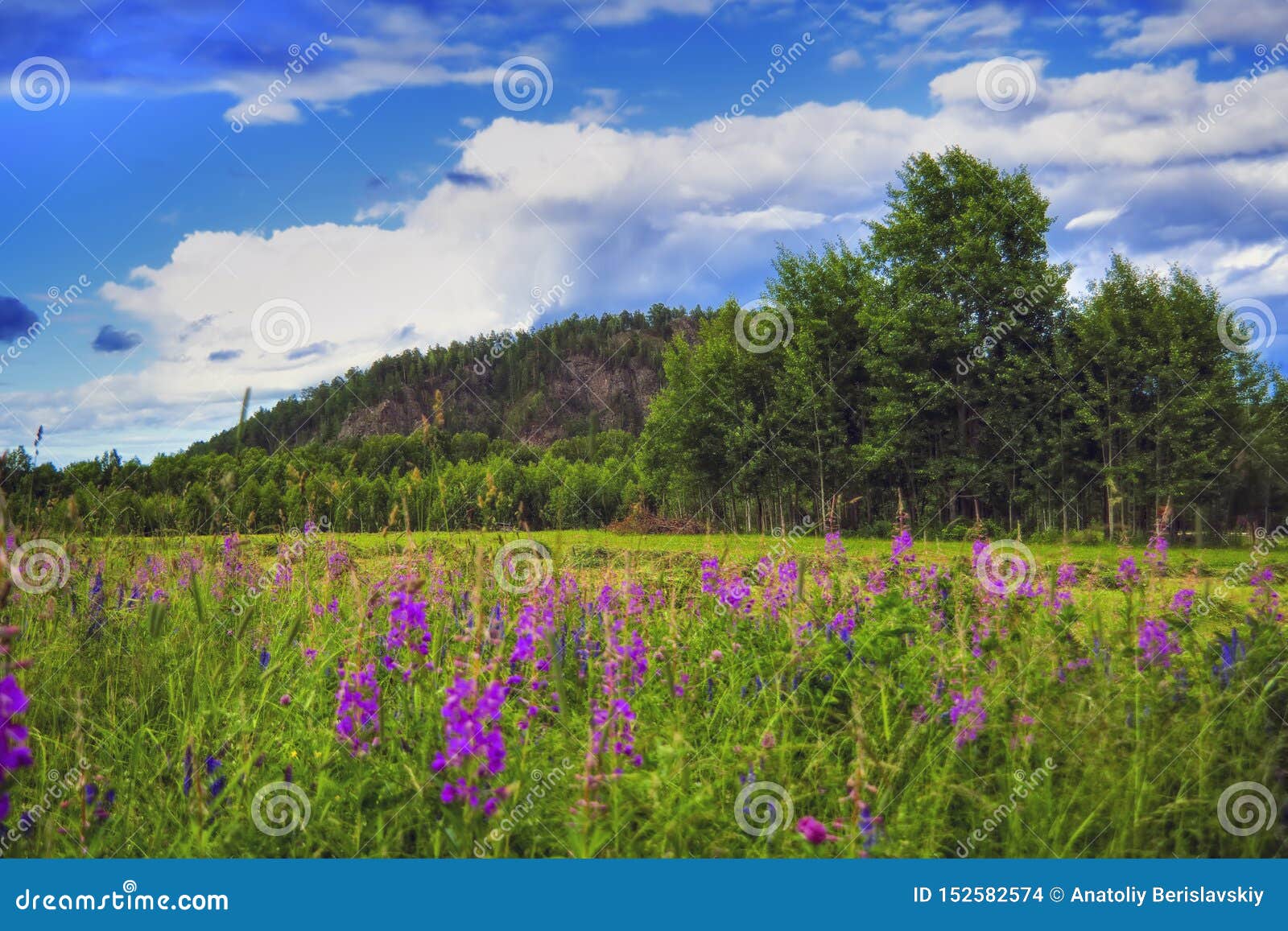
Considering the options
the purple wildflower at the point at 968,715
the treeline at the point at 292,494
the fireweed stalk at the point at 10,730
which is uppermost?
the treeline at the point at 292,494

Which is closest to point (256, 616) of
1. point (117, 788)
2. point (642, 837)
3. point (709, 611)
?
point (117, 788)

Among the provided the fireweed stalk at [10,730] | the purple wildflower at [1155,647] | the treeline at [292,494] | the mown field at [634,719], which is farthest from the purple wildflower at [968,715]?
the fireweed stalk at [10,730]

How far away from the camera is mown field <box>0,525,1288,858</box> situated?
283cm

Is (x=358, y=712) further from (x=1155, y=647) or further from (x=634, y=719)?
(x=1155, y=647)

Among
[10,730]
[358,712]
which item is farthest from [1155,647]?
[10,730]

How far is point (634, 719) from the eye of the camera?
3.06 meters

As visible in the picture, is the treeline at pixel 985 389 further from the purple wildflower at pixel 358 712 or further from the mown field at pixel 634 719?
the purple wildflower at pixel 358 712

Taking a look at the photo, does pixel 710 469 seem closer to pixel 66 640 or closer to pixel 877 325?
pixel 877 325

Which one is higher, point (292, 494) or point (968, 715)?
point (292, 494)

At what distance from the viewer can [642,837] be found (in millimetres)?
2977

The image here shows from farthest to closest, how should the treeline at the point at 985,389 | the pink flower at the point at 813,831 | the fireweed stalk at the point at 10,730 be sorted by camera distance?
1. the treeline at the point at 985,389
2. the pink flower at the point at 813,831
3. the fireweed stalk at the point at 10,730

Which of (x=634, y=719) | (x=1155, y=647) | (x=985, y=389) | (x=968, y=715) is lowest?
(x=968, y=715)

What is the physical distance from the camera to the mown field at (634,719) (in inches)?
111

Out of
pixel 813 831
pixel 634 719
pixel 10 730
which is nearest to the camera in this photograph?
pixel 10 730
